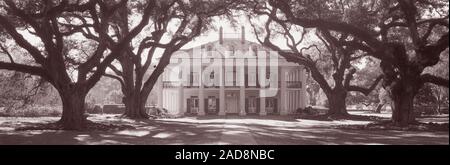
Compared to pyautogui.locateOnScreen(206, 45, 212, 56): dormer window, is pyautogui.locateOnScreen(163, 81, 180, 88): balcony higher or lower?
lower

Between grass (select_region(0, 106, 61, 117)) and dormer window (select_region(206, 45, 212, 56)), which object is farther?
dormer window (select_region(206, 45, 212, 56))

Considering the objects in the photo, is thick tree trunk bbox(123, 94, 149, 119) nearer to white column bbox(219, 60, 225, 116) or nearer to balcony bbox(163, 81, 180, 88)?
white column bbox(219, 60, 225, 116)

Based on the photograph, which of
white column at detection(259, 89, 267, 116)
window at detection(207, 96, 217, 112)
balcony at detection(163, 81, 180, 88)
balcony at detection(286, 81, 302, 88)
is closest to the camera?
white column at detection(259, 89, 267, 116)

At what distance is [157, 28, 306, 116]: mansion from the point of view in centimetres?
5678

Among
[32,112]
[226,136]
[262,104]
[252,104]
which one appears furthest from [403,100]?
[32,112]

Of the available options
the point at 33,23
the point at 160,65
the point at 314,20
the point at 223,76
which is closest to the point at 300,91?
Result: the point at 223,76

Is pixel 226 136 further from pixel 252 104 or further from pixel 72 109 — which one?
pixel 252 104

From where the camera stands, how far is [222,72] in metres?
57.3

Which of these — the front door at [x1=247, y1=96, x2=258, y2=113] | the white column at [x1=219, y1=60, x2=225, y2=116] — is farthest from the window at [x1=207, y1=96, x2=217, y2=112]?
the white column at [x1=219, y1=60, x2=225, y2=116]

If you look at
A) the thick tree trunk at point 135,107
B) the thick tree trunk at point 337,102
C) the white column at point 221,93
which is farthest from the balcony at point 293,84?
the thick tree trunk at point 135,107

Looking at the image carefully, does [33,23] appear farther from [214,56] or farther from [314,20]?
[214,56]

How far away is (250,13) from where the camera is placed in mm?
35281

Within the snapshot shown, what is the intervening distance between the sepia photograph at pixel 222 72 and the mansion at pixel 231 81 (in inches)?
5.5

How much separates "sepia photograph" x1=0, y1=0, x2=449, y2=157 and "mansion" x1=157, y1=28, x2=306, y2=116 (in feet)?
0.46
